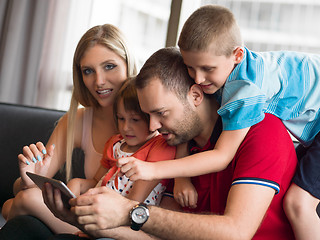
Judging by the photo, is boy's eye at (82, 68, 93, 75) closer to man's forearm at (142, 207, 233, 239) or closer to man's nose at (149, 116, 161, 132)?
man's nose at (149, 116, 161, 132)

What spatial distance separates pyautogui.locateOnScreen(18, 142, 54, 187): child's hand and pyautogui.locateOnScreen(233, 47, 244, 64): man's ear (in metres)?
0.86

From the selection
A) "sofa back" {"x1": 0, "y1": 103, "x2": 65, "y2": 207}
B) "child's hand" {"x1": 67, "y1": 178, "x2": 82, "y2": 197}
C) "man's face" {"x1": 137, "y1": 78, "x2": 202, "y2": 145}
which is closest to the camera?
"man's face" {"x1": 137, "y1": 78, "x2": 202, "y2": 145}

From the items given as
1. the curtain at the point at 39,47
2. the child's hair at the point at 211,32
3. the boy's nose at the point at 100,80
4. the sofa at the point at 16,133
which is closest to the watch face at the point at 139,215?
the child's hair at the point at 211,32

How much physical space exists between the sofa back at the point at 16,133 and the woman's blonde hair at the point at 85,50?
0.44 m

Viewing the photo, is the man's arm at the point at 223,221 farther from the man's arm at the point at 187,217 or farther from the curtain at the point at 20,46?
the curtain at the point at 20,46

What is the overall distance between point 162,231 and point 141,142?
0.57 meters

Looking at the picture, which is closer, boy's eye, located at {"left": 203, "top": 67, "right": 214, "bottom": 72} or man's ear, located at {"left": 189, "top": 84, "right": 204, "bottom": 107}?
boy's eye, located at {"left": 203, "top": 67, "right": 214, "bottom": 72}

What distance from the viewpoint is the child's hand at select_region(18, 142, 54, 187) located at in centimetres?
186

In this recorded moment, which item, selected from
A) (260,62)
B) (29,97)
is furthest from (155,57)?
(29,97)

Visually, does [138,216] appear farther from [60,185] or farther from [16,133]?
[16,133]

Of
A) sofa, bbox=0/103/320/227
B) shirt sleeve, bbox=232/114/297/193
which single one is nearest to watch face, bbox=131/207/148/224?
shirt sleeve, bbox=232/114/297/193

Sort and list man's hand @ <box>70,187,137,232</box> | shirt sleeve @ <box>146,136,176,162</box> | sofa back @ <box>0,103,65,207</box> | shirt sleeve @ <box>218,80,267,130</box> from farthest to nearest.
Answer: sofa back @ <box>0,103,65,207</box> < shirt sleeve @ <box>146,136,176,162</box> < shirt sleeve @ <box>218,80,267,130</box> < man's hand @ <box>70,187,137,232</box>

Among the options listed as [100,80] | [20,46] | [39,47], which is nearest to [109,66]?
[100,80]

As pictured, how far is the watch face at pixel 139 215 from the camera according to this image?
54.0 inches
